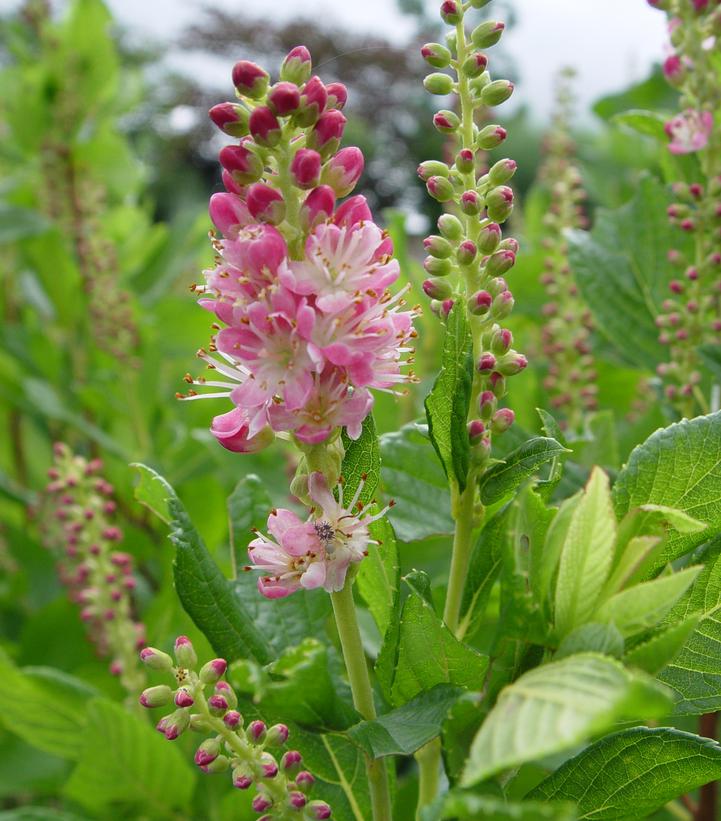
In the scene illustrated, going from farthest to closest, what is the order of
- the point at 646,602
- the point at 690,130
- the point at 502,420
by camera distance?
the point at 690,130 < the point at 502,420 < the point at 646,602

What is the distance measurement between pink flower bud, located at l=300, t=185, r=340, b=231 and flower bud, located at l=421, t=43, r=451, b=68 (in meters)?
0.26

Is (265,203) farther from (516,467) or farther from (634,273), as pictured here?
(634,273)

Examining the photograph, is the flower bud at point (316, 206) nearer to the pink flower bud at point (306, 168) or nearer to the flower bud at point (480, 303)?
the pink flower bud at point (306, 168)

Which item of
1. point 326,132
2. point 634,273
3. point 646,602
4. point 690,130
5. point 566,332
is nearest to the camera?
point 646,602

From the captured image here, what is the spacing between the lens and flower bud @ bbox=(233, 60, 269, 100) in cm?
83

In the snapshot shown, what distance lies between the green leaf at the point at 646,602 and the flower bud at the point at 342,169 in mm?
457

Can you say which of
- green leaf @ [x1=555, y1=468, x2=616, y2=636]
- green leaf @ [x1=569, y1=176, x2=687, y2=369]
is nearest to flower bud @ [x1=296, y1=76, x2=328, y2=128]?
green leaf @ [x1=555, y1=468, x2=616, y2=636]

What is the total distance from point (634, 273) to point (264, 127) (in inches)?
41.1

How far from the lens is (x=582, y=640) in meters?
0.75

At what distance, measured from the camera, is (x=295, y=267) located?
812 mm

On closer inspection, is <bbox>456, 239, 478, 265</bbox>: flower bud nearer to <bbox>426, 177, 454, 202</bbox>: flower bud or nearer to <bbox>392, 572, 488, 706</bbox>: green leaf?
<bbox>426, 177, 454, 202</bbox>: flower bud

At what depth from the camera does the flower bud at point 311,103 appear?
826 millimetres

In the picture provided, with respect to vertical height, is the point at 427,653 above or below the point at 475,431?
below

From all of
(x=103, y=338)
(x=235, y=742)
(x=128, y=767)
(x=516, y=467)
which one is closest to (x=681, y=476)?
(x=516, y=467)
